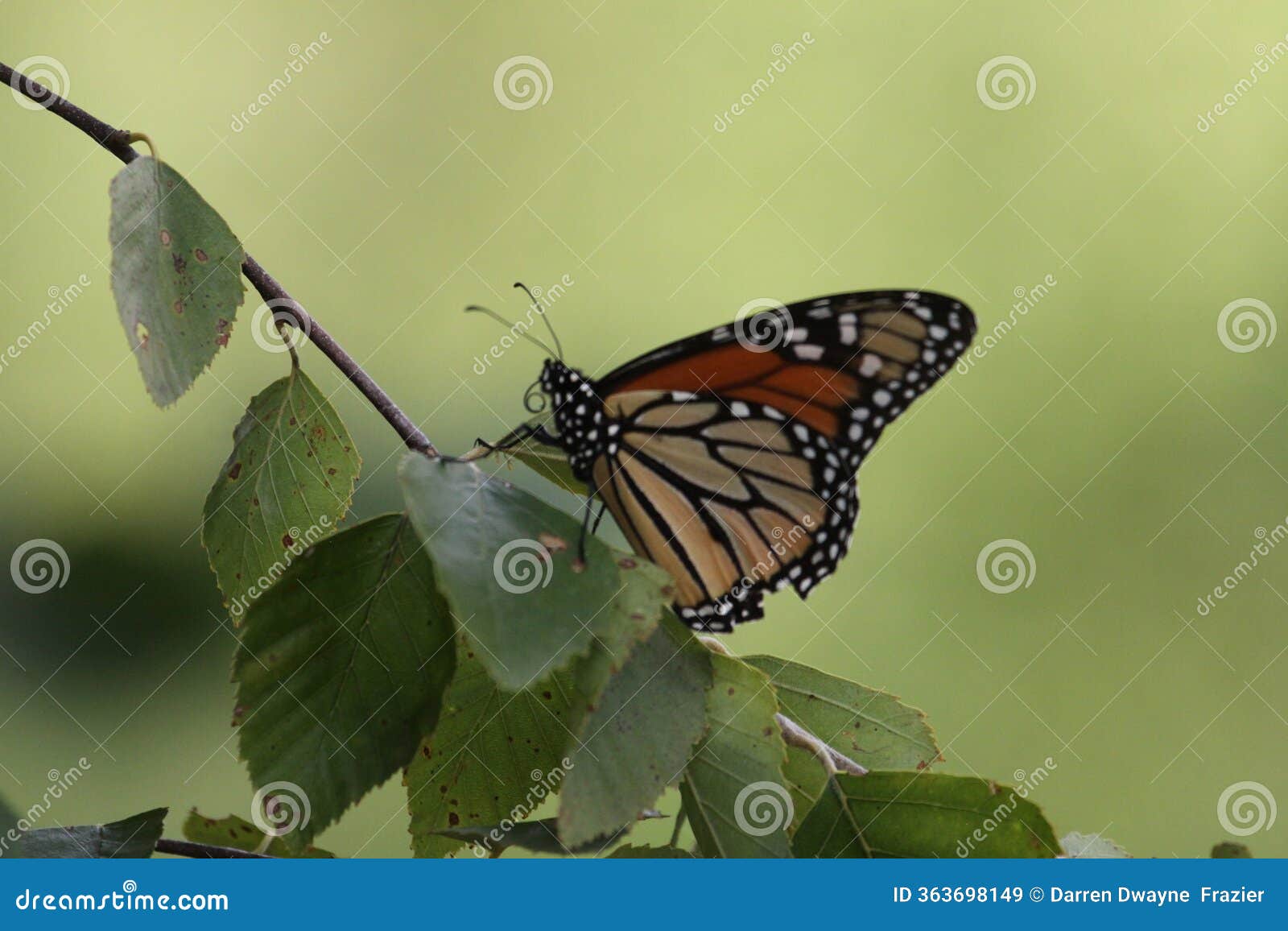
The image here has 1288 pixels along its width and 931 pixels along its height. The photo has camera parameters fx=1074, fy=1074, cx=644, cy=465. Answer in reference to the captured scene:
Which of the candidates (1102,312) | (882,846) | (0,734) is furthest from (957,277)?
(0,734)

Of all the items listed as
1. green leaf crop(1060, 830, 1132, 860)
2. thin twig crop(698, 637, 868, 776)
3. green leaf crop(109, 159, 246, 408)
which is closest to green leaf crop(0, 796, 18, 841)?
green leaf crop(109, 159, 246, 408)

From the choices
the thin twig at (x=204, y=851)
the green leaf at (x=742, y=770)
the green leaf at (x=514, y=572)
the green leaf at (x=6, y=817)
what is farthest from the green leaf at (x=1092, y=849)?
the green leaf at (x=6, y=817)

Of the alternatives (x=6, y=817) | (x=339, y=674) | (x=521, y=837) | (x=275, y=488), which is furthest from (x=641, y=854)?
(x=6, y=817)

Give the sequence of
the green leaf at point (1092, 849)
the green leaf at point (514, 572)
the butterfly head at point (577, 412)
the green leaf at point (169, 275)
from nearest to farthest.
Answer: the green leaf at point (514, 572) < the green leaf at point (169, 275) < the green leaf at point (1092, 849) < the butterfly head at point (577, 412)

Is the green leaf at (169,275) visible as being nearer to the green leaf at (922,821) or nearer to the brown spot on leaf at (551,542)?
the brown spot on leaf at (551,542)

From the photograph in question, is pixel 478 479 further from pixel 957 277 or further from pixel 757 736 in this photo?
pixel 957 277
